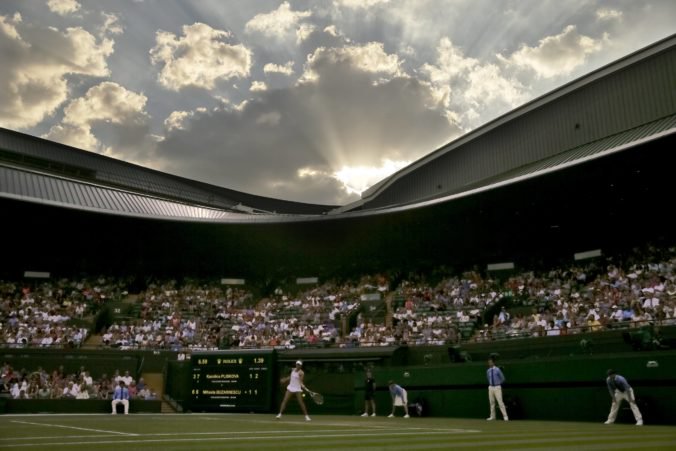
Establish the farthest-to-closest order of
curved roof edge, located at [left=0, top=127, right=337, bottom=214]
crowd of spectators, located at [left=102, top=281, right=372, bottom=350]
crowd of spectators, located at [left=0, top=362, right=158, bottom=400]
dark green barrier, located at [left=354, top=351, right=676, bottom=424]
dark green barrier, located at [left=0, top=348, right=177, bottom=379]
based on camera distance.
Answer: curved roof edge, located at [left=0, top=127, right=337, bottom=214], crowd of spectators, located at [left=102, top=281, right=372, bottom=350], dark green barrier, located at [left=0, top=348, right=177, bottom=379], crowd of spectators, located at [left=0, top=362, right=158, bottom=400], dark green barrier, located at [left=354, top=351, right=676, bottom=424]

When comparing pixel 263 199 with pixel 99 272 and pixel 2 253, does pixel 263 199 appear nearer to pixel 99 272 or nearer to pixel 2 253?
pixel 99 272

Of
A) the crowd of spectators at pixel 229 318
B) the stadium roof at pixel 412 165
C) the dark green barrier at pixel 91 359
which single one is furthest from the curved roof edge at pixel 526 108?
the dark green barrier at pixel 91 359

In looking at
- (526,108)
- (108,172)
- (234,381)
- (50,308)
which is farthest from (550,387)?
(108,172)

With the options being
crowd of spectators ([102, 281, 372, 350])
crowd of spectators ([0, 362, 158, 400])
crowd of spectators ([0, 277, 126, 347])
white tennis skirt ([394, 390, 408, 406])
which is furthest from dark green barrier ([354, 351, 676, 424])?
crowd of spectators ([0, 277, 126, 347])

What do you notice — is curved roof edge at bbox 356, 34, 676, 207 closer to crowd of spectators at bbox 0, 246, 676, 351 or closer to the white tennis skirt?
crowd of spectators at bbox 0, 246, 676, 351

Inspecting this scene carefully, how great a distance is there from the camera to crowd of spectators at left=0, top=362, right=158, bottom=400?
2816cm

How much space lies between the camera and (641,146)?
2455 centimetres

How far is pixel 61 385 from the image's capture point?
29.1 metres

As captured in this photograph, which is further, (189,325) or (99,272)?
(99,272)

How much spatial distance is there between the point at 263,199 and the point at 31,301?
87.8ft

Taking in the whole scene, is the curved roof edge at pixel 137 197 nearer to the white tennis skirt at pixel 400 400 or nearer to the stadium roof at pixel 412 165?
the stadium roof at pixel 412 165

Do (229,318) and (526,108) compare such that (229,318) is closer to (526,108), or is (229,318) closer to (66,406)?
(66,406)

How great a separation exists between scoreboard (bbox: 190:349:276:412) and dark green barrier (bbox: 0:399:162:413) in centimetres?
324

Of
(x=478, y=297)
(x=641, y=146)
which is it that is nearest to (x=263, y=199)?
(x=478, y=297)
